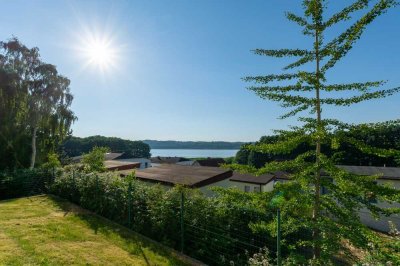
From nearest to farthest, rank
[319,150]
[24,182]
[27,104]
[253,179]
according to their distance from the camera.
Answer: [319,150] < [24,182] < [27,104] < [253,179]

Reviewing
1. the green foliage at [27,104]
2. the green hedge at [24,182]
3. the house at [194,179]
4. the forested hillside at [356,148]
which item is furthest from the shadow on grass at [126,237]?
the green foliage at [27,104]

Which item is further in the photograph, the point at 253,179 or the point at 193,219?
the point at 253,179

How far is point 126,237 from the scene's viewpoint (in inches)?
396

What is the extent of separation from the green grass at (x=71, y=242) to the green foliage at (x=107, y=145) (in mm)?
81096

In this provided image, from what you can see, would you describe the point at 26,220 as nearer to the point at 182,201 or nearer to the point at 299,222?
the point at 182,201

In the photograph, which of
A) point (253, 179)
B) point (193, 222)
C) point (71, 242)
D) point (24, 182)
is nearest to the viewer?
point (193, 222)

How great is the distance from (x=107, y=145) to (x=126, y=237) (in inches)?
3755

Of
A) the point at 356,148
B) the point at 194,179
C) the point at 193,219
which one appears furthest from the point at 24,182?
the point at 356,148

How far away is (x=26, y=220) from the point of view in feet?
38.9

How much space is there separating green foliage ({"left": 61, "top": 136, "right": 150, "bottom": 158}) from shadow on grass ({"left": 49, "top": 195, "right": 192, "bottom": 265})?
80.7 metres

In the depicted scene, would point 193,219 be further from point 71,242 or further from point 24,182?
point 24,182

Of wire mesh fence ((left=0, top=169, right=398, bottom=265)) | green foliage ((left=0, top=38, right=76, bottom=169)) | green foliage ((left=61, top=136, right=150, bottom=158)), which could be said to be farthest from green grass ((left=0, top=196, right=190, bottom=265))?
green foliage ((left=61, top=136, right=150, bottom=158))

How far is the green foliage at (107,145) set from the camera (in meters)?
96.9

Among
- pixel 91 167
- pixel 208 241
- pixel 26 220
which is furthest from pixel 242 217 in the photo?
pixel 91 167
